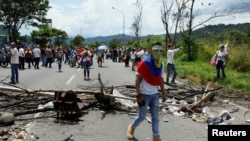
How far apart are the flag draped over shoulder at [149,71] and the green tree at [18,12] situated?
142 ft

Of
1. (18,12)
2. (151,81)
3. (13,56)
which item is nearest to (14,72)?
(13,56)

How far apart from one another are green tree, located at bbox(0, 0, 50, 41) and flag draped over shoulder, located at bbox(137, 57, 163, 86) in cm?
4329

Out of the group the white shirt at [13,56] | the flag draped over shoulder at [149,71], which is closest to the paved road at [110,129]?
the flag draped over shoulder at [149,71]

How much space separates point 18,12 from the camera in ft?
160

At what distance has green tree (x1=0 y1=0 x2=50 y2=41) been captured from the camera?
4809cm

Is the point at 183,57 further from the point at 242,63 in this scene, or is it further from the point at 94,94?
the point at 94,94

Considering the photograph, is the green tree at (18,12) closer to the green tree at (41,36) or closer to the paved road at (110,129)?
the green tree at (41,36)

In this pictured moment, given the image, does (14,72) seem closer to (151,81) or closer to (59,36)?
(151,81)

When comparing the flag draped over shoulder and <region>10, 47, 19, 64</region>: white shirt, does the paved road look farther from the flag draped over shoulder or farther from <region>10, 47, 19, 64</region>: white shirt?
<region>10, 47, 19, 64</region>: white shirt

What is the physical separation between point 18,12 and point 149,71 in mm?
43889

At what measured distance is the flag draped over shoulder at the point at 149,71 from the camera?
24.7ft

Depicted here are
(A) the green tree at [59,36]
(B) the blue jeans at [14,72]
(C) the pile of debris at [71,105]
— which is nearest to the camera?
(C) the pile of debris at [71,105]

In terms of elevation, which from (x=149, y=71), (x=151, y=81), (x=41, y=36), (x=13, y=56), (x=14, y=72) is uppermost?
(x=41, y=36)

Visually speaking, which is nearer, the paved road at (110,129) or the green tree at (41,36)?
the paved road at (110,129)
